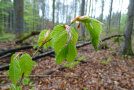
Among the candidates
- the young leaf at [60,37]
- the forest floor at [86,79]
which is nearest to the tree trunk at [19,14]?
the forest floor at [86,79]

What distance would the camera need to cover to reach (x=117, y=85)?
2740mm

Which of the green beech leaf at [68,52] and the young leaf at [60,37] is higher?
the young leaf at [60,37]

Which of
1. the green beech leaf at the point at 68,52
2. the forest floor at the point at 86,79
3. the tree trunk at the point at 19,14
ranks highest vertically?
the tree trunk at the point at 19,14

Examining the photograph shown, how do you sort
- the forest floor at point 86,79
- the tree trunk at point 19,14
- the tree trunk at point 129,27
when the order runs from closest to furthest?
the forest floor at point 86,79, the tree trunk at point 129,27, the tree trunk at point 19,14

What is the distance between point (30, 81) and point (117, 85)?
2.72 metres

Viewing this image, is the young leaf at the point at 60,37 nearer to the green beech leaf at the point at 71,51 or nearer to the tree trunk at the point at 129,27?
the green beech leaf at the point at 71,51

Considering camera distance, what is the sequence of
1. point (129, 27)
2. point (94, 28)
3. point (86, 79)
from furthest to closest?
point (129, 27) < point (86, 79) < point (94, 28)

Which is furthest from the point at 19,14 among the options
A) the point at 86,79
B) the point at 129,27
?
the point at 129,27

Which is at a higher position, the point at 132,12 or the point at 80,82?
the point at 132,12

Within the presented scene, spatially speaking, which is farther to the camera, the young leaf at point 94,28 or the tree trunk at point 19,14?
the tree trunk at point 19,14

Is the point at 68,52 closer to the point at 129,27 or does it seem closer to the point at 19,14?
the point at 129,27

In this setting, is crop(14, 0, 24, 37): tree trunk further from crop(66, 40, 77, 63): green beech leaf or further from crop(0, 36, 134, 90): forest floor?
crop(66, 40, 77, 63): green beech leaf

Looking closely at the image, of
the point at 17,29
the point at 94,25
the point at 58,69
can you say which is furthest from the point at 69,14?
the point at 94,25

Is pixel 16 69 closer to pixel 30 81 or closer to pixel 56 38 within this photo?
pixel 56 38
